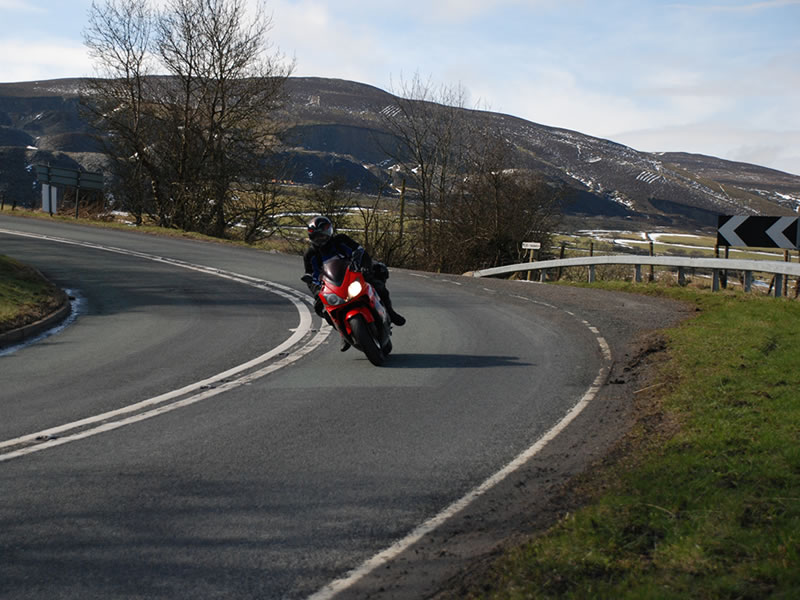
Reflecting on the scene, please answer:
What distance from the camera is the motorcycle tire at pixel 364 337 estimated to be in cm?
996

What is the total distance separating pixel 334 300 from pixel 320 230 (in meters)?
0.84

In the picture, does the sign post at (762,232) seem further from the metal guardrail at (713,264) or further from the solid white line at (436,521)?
the solid white line at (436,521)

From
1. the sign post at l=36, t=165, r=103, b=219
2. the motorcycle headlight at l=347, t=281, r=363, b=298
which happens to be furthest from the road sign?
the motorcycle headlight at l=347, t=281, r=363, b=298

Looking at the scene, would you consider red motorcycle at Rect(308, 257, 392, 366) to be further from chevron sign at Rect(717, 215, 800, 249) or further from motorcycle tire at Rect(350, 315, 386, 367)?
chevron sign at Rect(717, 215, 800, 249)

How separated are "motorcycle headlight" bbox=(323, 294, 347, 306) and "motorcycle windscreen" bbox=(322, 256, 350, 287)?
0.14 metres

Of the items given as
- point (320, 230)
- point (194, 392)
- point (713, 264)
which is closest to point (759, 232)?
point (713, 264)

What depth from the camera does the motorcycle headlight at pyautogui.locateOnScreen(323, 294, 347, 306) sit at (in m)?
9.94

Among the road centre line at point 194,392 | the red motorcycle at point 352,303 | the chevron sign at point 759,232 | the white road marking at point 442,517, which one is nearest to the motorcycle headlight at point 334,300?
the red motorcycle at point 352,303

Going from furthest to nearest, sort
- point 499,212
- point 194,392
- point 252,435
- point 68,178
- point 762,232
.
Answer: point 68,178
point 499,212
point 762,232
point 194,392
point 252,435

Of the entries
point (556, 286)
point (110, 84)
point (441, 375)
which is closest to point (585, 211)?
point (110, 84)

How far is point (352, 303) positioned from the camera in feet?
32.7

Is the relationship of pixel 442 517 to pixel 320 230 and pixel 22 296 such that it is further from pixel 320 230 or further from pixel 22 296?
pixel 22 296

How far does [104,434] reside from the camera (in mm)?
6918

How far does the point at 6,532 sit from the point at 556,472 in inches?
141
